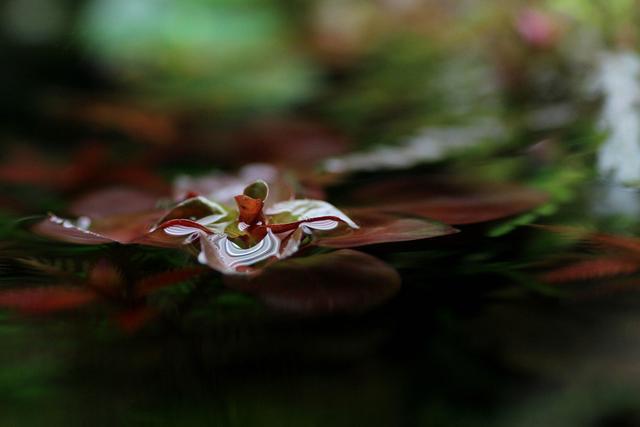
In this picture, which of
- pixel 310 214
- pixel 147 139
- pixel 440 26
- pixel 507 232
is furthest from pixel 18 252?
pixel 440 26

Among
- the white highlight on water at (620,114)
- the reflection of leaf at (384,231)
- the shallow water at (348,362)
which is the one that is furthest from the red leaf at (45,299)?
the white highlight on water at (620,114)

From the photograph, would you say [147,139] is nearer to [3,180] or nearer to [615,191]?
[3,180]

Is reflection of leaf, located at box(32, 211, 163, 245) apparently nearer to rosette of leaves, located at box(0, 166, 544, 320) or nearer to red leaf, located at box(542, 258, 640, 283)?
rosette of leaves, located at box(0, 166, 544, 320)

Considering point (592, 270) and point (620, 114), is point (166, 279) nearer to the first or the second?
point (592, 270)

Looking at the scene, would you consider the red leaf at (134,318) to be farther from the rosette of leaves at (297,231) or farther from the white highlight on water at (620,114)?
the white highlight on water at (620,114)

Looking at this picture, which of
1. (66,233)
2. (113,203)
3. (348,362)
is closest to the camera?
(348,362)

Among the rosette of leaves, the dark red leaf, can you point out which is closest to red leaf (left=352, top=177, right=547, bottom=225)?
the rosette of leaves

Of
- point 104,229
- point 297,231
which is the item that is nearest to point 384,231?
point 297,231
